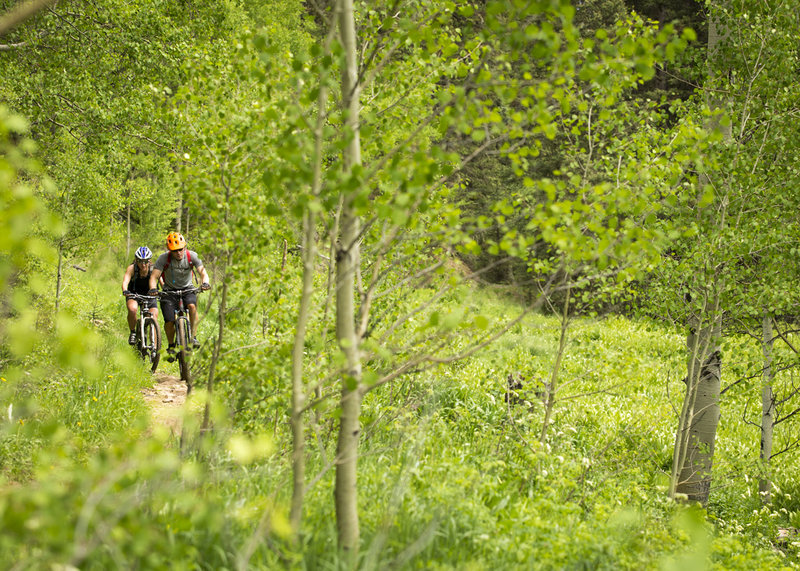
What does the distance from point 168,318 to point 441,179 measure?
605 centimetres

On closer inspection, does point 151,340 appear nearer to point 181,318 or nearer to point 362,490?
point 181,318

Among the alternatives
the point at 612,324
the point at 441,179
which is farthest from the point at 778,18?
the point at 612,324

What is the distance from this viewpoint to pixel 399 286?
12.9 feet

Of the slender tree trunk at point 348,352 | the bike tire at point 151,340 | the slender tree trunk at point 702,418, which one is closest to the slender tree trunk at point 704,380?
the slender tree trunk at point 702,418

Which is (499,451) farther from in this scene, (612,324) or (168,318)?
(612,324)

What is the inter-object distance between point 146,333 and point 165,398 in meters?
1.31

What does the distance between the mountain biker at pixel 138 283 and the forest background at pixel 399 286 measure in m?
0.66

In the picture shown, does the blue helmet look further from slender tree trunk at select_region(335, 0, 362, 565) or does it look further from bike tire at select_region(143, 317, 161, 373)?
slender tree trunk at select_region(335, 0, 362, 565)

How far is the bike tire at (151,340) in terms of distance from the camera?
8.53 meters

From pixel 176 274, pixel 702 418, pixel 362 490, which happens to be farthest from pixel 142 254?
pixel 702 418

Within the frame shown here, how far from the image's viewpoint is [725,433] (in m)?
9.37

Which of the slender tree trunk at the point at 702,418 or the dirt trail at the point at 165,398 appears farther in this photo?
the dirt trail at the point at 165,398

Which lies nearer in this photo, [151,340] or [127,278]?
[127,278]

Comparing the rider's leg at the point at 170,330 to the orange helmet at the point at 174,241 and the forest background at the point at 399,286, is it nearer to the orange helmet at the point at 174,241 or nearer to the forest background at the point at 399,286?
the forest background at the point at 399,286
